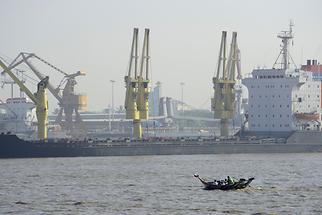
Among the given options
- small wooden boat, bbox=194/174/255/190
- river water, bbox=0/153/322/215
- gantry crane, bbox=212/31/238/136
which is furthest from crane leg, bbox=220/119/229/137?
small wooden boat, bbox=194/174/255/190

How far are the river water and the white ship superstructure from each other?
26833 mm

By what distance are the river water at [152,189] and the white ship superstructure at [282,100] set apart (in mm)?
26833

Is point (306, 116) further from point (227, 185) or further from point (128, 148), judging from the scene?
point (227, 185)

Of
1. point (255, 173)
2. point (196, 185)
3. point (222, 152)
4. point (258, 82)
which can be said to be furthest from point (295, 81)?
point (196, 185)

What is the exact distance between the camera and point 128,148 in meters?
103

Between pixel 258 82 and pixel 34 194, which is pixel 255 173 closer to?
pixel 34 194

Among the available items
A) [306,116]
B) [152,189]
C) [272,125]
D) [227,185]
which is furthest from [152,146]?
[227,185]

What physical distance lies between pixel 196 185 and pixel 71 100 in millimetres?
92272

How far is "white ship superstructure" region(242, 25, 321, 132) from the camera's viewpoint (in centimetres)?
11300

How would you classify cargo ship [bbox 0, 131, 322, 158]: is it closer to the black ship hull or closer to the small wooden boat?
the black ship hull

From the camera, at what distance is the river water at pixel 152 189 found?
48.2 metres

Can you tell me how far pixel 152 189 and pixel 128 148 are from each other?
45.8m

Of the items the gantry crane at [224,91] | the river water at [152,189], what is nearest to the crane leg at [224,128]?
the gantry crane at [224,91]

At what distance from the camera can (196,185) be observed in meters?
60.1
